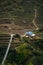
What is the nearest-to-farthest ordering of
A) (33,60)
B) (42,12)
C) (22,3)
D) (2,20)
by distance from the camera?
(33,60), (2,20), (42,12), (22,3)

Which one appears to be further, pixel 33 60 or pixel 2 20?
pixel 2 20

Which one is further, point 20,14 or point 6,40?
point 20,14

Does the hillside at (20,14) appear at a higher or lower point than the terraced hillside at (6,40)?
lower

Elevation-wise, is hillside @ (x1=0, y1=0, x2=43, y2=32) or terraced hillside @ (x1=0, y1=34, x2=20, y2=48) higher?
terraced hillside @ (x1=0, y1=34, x2=20, y2=48)

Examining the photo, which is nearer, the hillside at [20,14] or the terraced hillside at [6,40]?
the terraced hillside at [6,40]

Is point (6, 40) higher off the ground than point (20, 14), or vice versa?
point (6, 40)

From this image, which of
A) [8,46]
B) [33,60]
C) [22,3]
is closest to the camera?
[33,60]

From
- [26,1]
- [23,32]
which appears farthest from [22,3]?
[23,32]

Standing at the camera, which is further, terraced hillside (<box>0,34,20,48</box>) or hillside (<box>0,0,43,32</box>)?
hillside (<box>0,0,43,32</box>)

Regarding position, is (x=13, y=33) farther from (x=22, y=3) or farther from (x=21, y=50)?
(x=22, y=3)

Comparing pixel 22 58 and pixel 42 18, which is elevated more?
pixel 22 58
